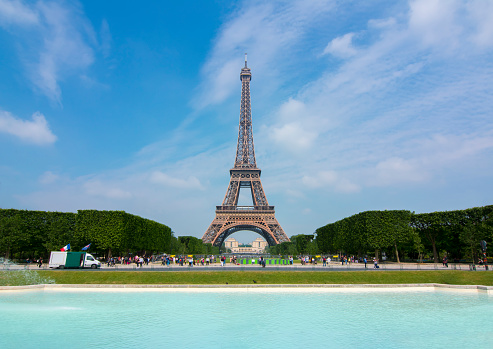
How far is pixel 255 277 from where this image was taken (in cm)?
2594

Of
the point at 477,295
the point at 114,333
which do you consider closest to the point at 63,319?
the point at 114,333

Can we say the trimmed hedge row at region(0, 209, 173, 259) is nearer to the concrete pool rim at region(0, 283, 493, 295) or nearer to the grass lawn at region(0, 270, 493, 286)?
the grass lawn at region(0, 270, 493, 286)

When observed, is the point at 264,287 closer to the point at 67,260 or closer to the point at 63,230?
the point at 67,260

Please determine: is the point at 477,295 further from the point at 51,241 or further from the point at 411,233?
the point at 51,241

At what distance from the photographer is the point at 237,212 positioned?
7538 centimetres

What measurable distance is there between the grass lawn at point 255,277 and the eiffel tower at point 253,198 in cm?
4425

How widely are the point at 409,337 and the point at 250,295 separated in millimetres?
11064

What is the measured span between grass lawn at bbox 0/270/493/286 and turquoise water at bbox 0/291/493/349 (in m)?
4.89

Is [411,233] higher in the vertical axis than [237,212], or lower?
lower

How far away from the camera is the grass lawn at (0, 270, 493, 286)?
25266 mm

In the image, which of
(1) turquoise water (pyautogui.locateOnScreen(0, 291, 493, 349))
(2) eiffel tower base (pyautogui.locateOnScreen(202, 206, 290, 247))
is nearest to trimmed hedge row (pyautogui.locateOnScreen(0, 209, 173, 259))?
(1) turquoise water (pyautogui.locateOnScreen(0, 291, 493, 349))

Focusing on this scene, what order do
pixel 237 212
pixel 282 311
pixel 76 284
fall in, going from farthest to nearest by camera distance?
1. pixel 237 212
2. pixel 76 284
3. pixel 282 311

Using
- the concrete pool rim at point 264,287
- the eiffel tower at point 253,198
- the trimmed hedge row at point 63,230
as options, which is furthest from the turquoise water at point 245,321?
the eiffel tower at point 253,198

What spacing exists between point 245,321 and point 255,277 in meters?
12.6
